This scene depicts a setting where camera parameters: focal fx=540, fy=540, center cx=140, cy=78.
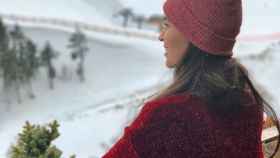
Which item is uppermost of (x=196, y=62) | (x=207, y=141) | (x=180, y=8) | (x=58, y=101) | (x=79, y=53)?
(x=180, y=8)

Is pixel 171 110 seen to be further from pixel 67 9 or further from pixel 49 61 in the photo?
pixel 67 9

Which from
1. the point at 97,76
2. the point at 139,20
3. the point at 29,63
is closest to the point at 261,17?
the point at 139,20

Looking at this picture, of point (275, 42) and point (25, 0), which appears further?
point (25, 0)

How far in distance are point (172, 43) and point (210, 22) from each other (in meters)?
0.20

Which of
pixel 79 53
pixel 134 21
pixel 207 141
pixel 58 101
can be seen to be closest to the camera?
pixel 207 141

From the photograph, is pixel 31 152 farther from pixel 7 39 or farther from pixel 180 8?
pixel 7 39

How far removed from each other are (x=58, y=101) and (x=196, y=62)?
3644 cm

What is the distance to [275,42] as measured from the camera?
3509cm

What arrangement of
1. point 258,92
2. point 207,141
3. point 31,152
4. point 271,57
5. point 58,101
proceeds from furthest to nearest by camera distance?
point 58,101
point 271,57
point 31,152
point 258,92
point 207,141

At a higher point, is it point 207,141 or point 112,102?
point 207,141

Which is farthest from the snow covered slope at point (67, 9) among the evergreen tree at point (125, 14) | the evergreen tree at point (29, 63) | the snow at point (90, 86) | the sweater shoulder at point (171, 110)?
the sweater shoulder at point (171, 110)

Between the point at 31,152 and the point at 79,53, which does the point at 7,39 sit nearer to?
the point at 79,53

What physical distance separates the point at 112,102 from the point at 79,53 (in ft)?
21.1

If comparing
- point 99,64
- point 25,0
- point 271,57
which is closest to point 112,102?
point 99,64
